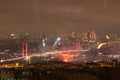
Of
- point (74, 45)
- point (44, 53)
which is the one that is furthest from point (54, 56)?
point (74, 45)

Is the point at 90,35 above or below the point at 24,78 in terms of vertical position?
above

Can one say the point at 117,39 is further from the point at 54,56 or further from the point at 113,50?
the point at 54,56

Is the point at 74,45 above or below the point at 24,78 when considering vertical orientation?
above

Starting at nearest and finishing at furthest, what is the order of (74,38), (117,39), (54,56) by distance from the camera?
(54,56), (117,39), (74,38)

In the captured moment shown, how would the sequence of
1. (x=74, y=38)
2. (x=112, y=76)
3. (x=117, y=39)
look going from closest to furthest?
(x=112, y=76)
(x=117, y=39)
(x=74, y=38)

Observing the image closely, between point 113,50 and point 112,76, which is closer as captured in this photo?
point 112,76

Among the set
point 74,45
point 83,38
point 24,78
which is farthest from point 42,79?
point 83,38

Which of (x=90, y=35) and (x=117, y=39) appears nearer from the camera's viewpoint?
(x=117, y=39)

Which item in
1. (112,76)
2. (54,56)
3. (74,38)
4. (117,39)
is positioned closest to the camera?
(112,76)

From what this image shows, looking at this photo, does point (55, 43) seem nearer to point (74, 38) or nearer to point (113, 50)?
point (74, 38)
